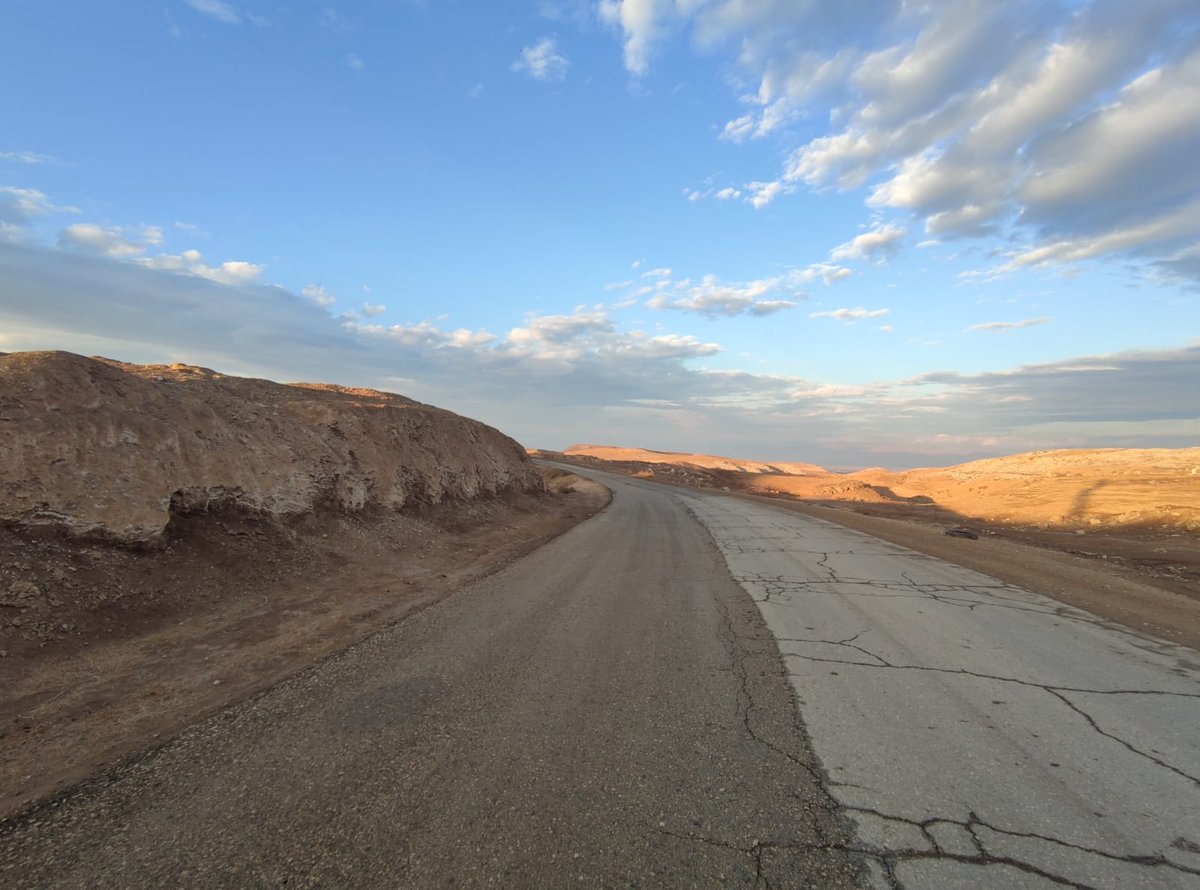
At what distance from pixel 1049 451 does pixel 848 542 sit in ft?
172

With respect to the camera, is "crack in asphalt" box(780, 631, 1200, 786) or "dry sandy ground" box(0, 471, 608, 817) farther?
"dry sandy ground" box(0, 471, 608, 817)

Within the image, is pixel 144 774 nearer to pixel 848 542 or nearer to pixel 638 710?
pixel 638 710

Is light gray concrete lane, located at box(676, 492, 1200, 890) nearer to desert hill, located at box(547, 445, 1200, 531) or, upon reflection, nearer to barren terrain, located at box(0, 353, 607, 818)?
barren terrain, located at box(0, 353, 607, 818)

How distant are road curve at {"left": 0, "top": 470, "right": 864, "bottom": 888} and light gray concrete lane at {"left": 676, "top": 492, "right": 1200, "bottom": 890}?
388 millimetres

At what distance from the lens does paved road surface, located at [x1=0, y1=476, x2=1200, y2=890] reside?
280 cm

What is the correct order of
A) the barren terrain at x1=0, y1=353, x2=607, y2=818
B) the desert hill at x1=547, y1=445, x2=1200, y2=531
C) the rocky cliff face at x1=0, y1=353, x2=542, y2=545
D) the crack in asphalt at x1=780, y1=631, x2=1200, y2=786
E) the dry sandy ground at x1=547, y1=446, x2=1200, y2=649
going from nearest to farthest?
the crack in asphalt at x1=780, y1=631, x2=1200, y2=786 < the barren terrain at x1=0, y1=353, x2=607, y2=818 < the rocky cliff face at x1=0, y1=353, x2=542, y2=545 < the dry sandy ground at x1=547, y1=446, x2=1200, y2=649 < the desert hill at x1=547, y1=445, x2=1200, y2=531

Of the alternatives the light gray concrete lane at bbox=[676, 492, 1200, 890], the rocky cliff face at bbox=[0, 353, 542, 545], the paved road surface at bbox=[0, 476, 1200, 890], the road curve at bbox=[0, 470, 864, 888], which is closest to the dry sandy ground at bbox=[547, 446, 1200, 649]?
the light gray concrete lane at bbox=[676, 492, 1200, 890]

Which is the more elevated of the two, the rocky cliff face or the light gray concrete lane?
the rocky cliff face

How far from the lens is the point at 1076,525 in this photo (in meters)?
22.9

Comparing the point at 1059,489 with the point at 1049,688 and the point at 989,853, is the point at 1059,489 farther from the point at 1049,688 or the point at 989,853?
the point at 989,853

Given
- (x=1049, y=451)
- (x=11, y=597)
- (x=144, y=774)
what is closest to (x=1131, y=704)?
(x=144, y=774)

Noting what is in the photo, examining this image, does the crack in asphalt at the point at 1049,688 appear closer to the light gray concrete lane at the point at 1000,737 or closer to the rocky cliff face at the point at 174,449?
the light gray concrete lane at the point at 1000,737

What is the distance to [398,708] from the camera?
178 inches

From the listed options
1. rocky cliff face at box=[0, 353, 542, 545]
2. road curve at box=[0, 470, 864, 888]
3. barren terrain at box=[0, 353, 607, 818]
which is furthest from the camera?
rocky cliff face at box=[0, 353, 542, 545]
